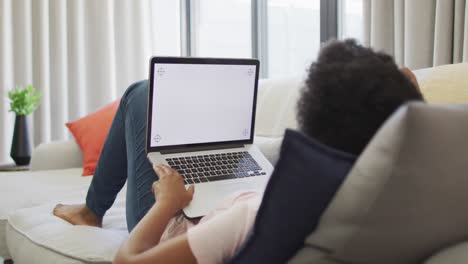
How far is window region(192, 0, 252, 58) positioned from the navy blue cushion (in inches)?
112

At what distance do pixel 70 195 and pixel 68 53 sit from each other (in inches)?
71.1

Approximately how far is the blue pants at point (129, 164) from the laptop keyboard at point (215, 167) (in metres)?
0.08

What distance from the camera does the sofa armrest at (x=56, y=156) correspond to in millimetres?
2525

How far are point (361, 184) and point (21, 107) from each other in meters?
2.74

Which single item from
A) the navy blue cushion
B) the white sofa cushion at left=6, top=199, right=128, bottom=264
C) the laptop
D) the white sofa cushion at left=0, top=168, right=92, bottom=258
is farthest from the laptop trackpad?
the white sofa cushion at left=0, top=168, right=92, bottom=258

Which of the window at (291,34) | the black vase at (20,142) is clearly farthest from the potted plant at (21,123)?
the window at (291,34)

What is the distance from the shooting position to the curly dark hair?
2.04 feet

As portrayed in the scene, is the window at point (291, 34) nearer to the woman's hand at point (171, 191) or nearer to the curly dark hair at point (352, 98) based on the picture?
the woman's hand at point (171, 191)

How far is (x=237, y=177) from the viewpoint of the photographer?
1.23 metres

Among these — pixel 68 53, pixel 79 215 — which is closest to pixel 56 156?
pixel 68 53

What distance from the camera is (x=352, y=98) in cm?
62

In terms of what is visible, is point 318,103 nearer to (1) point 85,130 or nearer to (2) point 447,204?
(2) point 447,204

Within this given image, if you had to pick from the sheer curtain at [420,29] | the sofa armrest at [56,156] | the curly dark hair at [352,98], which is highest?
the sheer curtain at [420,29]

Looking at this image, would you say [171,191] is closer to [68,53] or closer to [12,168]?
[12,168]
